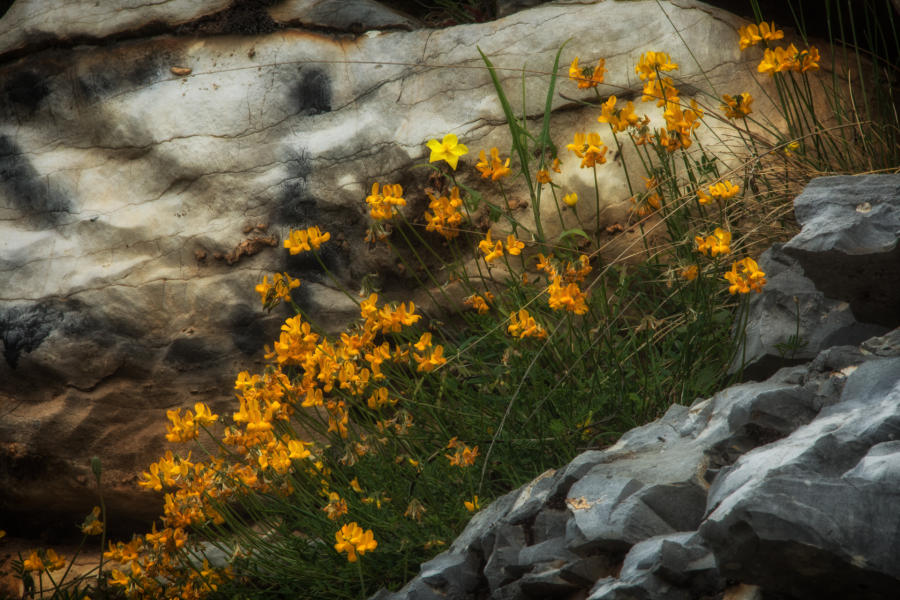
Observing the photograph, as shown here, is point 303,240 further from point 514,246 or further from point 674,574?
point 674,574

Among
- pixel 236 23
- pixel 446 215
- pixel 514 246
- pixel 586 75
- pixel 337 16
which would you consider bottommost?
pixel 514 246

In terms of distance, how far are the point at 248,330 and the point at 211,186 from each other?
70 cm

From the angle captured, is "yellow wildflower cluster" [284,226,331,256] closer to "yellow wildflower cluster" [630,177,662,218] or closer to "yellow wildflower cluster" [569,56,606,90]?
"yellow wildflower cluster" [569,56,606,90]

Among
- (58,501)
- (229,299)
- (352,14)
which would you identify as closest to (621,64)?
(352,14)

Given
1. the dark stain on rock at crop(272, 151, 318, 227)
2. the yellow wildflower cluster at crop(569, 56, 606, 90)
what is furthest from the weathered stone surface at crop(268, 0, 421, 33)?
the yellow wildflower cluster at crop(569, 56, 606, 90)

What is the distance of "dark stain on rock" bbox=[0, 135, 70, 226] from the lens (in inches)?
155

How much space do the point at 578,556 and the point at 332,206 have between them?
7.40 feet

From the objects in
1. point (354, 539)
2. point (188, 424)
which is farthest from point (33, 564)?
point (354, 539)

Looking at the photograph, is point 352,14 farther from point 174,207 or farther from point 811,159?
point 811,159

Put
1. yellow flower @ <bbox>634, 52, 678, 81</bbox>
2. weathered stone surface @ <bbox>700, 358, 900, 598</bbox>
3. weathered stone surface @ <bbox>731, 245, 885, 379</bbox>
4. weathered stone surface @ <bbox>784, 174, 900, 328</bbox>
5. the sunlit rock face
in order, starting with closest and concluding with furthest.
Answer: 1. weathered stone surface @ <bbox>700, 358, 900, 598</bbox>
2. weathered stone surface @ <bbox>784, 174, 900, 328</bbox>
3. weathered stone surface @ <bbox>731, 245, 885, 379</bbox>
4. yellow flower @ <bbox>634, 52, 678, 81</bbox>
5. the sunlit rock face

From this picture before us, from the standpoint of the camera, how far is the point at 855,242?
220 cm

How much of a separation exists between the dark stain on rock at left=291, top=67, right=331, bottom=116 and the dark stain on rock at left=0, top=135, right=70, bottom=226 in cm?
123

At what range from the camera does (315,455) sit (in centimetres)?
303

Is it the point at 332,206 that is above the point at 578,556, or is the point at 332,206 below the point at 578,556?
above
